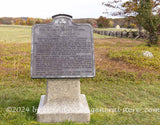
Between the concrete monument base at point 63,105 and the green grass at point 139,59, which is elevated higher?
the green grass at point 139,59

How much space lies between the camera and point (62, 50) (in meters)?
3.99

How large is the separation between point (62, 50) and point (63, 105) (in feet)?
4.01

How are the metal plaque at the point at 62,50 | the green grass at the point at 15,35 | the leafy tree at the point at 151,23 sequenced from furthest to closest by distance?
the green grass at the point at 15,35
the leafy tree at the point at 151,23
the metal plaque at the point at 62,50

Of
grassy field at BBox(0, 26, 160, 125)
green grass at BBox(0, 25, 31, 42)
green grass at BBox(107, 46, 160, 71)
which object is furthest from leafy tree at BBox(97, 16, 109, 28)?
grassy field at BBox(0, 26, 160, 125)

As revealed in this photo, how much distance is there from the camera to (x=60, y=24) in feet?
13.3

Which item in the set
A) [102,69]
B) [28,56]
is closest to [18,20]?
[28,56]

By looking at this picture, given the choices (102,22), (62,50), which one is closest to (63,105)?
(62,50)

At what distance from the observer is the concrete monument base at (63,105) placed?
3789 millimetres

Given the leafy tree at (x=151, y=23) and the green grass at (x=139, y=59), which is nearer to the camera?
the green grass at (x=139, y=59)

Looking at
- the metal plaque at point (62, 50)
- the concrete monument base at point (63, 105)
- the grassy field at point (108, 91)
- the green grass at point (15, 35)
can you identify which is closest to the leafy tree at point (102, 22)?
the green grass at point (15, 35)

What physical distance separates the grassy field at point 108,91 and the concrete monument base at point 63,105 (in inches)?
7.7

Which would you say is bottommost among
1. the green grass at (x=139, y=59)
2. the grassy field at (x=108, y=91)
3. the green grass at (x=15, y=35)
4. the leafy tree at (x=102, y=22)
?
the grassy field at (x=108, y=91)

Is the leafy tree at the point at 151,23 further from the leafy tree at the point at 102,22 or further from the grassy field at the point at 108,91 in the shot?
the leafy tree at the point at 102,22

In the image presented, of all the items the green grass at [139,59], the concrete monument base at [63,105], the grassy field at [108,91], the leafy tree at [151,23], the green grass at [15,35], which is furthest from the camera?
the green grass at [15,35]
